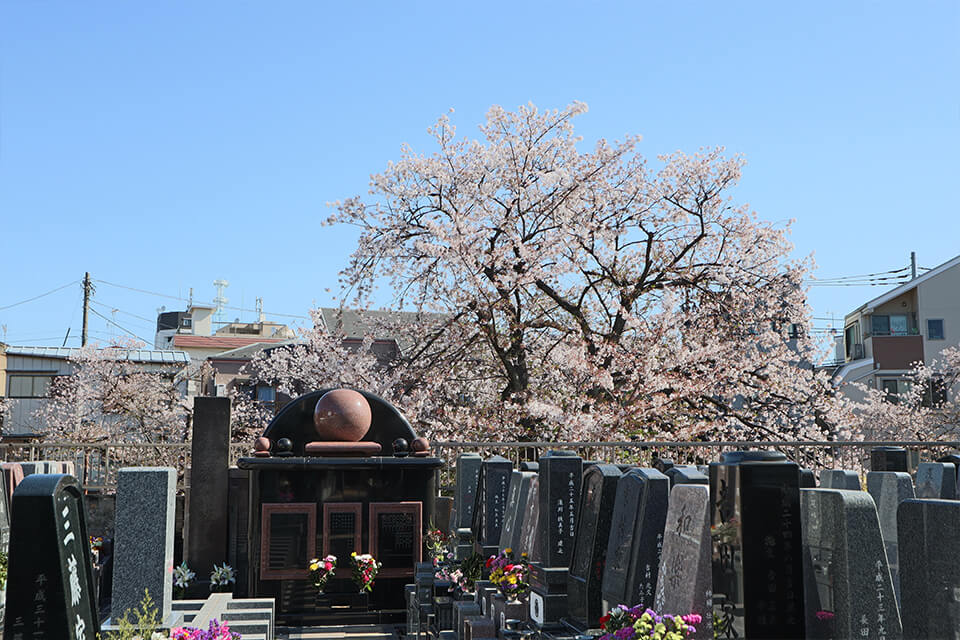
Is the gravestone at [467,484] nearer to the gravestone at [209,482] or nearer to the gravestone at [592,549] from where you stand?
the gravestone at [209,482]

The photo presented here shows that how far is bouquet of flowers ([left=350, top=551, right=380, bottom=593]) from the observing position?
10445mm

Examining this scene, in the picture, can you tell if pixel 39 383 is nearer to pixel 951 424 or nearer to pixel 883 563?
pixel 951 424

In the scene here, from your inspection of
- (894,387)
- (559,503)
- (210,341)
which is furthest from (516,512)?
(210,341)

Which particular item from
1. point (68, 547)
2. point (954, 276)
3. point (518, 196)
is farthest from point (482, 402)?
point (954, 276)

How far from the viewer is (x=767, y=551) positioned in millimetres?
4547

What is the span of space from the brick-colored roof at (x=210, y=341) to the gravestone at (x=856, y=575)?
4661cm

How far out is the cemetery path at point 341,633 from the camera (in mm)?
10047

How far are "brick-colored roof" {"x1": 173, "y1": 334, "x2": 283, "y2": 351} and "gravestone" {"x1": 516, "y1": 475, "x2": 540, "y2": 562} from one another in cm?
4261

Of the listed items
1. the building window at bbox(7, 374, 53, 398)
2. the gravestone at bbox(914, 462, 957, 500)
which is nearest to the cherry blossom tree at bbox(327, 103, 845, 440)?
the gravestone at bbox(914, 462, 957, 500)

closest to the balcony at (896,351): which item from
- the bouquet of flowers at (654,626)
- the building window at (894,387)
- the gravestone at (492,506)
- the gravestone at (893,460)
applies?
the building window at (894,387)

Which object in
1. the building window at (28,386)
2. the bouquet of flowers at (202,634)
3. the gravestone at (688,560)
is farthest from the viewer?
the building window at (28,386)

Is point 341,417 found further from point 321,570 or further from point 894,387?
point 894,387

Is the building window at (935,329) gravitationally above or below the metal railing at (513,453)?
above

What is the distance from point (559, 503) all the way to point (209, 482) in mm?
5636
